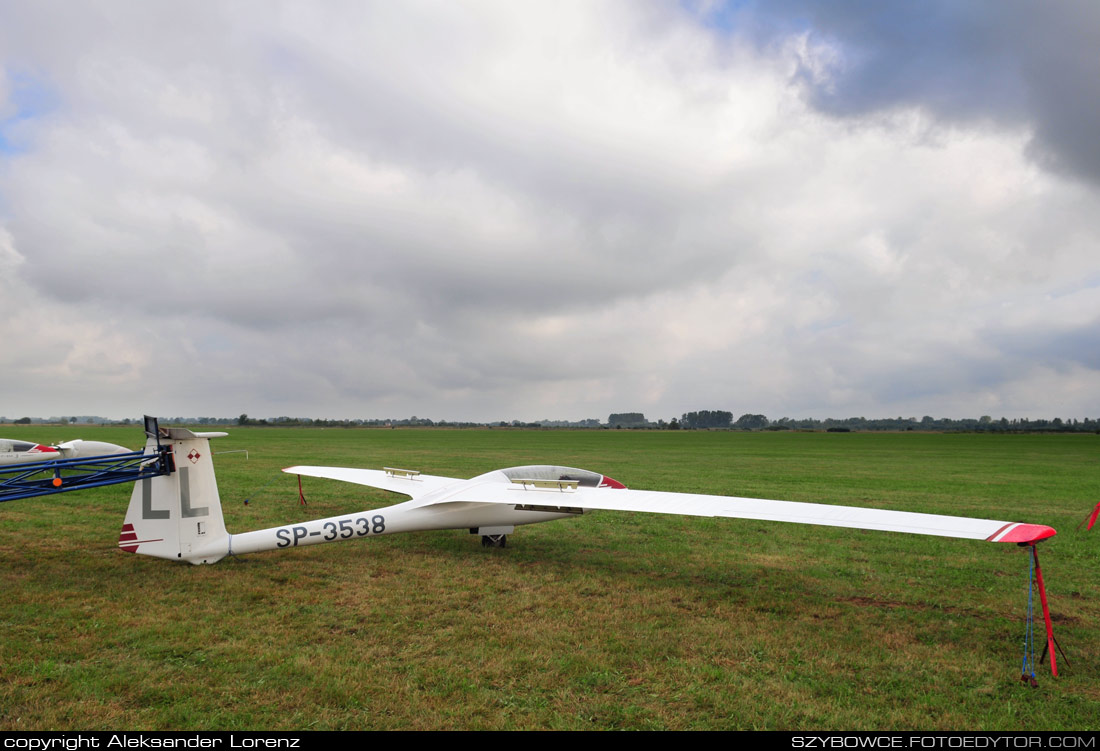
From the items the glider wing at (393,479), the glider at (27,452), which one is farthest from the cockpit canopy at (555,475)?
the glider at (27,452)

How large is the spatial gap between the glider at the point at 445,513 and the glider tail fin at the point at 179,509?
1 cm

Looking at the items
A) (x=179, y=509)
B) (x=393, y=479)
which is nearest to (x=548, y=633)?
(x=179, y=509)

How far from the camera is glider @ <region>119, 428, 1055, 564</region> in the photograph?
7922mm

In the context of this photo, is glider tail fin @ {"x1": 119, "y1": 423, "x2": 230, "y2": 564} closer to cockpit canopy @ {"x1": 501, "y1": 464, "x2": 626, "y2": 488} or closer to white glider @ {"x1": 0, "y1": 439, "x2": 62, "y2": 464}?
cockpit canopy @ {"x1": 501, "y1": 464, "x2": 626, "y2": 488}

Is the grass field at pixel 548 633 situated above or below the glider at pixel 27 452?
below

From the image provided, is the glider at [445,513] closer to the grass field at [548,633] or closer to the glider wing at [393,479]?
the grass field at [548,633]

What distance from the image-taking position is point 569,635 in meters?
7.16

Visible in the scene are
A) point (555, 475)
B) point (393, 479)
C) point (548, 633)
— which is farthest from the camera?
point (393, 479)

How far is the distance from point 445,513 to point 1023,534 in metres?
8.59

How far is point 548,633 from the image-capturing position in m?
7.21

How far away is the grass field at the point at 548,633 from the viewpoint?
5355 mm

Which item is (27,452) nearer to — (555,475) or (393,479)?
(393,479)
